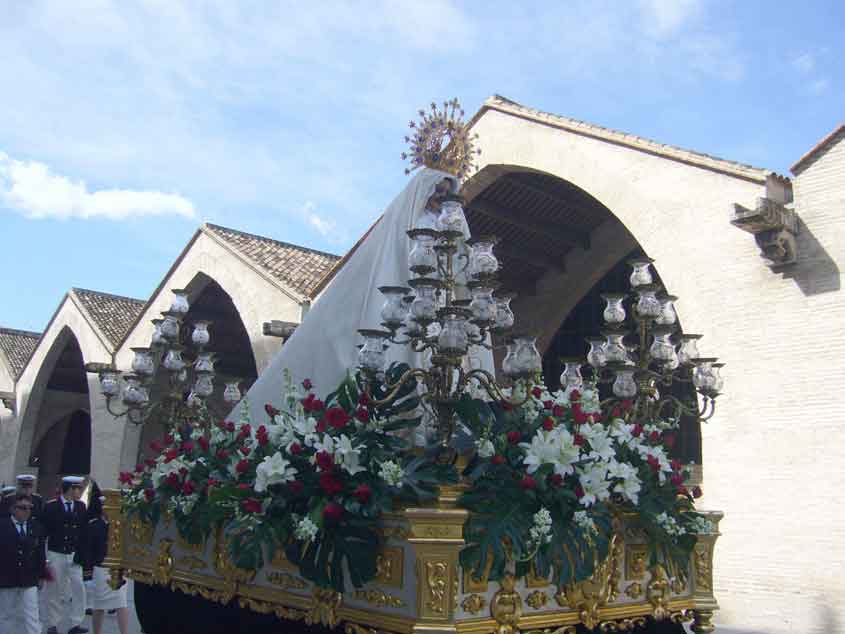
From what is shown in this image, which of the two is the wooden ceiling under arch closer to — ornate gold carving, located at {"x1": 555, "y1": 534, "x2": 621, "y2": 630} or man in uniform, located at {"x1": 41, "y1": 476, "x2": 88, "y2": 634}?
man in uniform, located at {"x1": 41, "y1": 476, "x2": 88, "y2": 634}

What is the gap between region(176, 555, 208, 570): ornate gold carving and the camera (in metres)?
3.63

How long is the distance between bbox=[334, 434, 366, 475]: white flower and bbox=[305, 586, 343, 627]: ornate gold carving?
1.33 feet

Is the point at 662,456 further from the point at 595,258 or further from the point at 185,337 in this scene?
the point at 185,337

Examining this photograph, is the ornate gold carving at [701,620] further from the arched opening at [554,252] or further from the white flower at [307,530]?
the arched opening at [554,252]

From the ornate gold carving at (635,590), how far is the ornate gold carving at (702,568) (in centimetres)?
40

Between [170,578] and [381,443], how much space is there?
140cm

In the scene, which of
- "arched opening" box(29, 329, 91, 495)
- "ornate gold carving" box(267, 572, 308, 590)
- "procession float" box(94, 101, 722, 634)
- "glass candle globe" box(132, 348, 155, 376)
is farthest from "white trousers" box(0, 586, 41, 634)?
"arched opening" box(29, 329, 91, 495)

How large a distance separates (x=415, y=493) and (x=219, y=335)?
58.1 ft

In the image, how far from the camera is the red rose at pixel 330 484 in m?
2.87

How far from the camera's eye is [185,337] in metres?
18.5

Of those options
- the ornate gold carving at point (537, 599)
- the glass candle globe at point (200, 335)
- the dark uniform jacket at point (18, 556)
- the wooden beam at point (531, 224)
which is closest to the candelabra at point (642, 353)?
the ornate gold carving at point (537, 599)

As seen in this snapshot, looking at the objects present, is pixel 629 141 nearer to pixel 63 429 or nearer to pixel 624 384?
pixel 624 384

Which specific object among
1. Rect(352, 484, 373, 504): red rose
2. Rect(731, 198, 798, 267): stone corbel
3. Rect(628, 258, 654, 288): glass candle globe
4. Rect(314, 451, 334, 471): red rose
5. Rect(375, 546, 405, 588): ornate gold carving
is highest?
Rect(731, 198, 798, 267): stone corbel

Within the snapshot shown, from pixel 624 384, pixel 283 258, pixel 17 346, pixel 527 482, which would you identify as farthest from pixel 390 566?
pixel 17 346
